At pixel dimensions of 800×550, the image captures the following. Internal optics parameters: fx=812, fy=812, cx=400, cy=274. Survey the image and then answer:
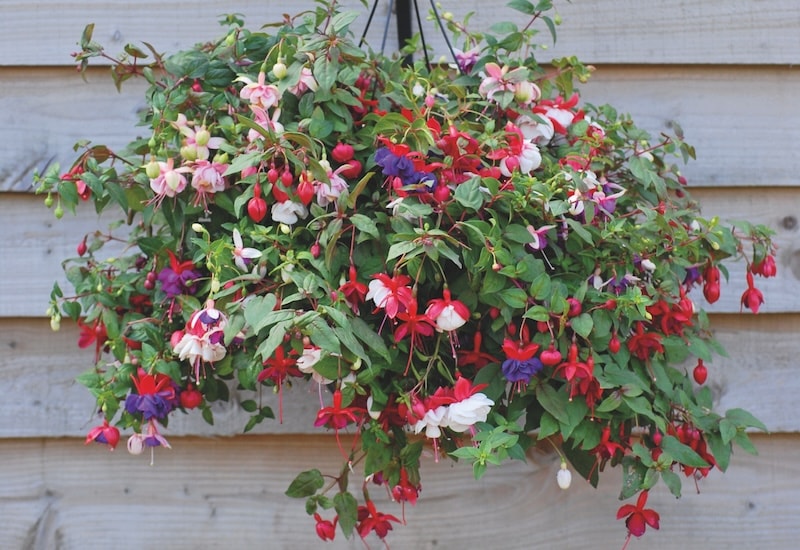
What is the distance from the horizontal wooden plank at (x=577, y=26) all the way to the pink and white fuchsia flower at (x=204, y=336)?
55cm

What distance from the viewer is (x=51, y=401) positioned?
1.20m

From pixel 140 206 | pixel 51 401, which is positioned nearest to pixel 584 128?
pixel 140 206

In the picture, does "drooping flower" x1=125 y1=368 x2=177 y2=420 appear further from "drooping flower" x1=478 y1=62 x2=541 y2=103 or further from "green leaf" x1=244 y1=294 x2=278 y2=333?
"drooping flower" x1=478 y1=62 x2=541 y2=103

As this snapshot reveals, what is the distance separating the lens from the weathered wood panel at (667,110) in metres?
1.19

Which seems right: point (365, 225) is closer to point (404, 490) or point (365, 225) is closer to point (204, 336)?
point (204, 336)

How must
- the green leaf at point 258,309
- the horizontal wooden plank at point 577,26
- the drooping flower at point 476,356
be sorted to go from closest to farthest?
1. the green leaf at point 258,309
2. the drooping flower at point 476,356
3. the horizontal wooden plank at point 577,26

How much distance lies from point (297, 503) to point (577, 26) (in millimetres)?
826

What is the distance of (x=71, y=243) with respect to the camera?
1.19m

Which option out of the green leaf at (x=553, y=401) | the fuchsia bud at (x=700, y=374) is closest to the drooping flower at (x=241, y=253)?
the green leaf at (x=553, y=401)

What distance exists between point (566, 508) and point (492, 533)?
0.12 metres

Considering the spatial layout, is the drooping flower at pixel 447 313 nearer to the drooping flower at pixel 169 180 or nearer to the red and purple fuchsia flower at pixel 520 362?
the red and purple fuchsia flower at pixel 520 362

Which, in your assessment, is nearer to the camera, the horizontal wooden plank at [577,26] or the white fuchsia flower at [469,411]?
the white fuchsia flower at [469,411]

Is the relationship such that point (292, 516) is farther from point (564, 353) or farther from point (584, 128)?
point (584, 128)

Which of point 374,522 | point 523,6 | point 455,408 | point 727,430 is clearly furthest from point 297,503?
point 523,6
